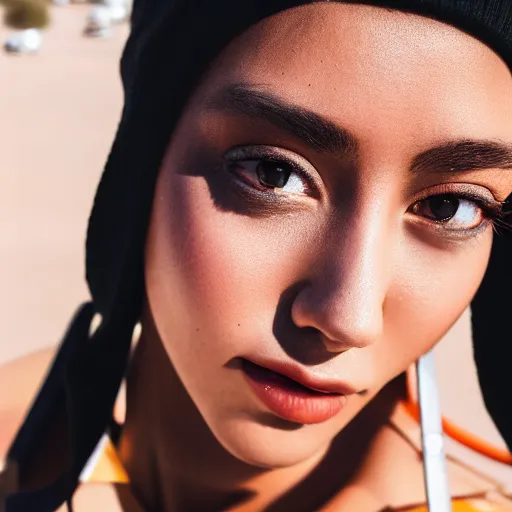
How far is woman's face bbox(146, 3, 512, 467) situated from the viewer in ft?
2.04

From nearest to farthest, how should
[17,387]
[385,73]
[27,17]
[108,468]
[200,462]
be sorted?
1. [385,73]
2. [200,462]
3. [108,468]
4. [17,387]
5. [27,17]

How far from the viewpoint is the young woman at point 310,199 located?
0.62m

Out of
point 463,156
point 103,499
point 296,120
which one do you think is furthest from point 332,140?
point 103,499

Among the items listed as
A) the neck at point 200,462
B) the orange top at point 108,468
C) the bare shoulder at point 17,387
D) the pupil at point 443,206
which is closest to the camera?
the pupil at point 443,206

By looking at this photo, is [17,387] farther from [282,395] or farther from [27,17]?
[27,17]

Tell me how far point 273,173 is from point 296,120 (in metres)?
0.10

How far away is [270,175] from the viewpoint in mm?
720

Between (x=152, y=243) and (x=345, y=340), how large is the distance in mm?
350

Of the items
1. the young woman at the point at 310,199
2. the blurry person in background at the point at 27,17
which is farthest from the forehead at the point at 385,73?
the blurry person in background at the point at 27,17

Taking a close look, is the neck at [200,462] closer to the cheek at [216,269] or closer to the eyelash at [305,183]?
the cheek at [216,269]

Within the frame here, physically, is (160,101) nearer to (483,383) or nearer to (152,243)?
(152,243)

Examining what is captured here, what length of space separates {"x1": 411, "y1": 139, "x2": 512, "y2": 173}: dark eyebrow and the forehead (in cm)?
1

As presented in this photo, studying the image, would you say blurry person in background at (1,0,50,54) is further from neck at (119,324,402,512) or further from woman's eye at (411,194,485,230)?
woman's eye at (411,194,485,230)

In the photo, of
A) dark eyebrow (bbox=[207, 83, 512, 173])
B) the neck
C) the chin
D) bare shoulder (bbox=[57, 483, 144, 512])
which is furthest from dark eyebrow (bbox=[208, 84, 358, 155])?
bare shoulder (bbox=[57, 483, 144, 512])
